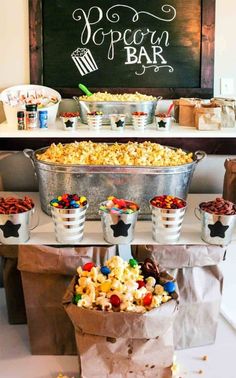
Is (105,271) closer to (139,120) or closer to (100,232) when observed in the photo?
(100,232)

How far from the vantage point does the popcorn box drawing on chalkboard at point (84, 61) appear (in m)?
2.75

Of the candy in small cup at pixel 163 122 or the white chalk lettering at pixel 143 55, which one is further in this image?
the white chalk lettering at pixel 143 55

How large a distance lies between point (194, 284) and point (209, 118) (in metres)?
0.86

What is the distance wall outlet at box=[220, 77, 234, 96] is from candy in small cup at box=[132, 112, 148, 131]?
529mm

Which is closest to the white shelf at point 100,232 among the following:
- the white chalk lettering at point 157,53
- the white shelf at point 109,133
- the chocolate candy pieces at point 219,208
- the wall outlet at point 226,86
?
the chocolate candy pieces at point 219,208

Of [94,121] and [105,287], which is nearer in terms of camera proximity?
[105,287]

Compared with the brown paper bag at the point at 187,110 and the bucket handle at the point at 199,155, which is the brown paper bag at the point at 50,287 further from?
the brown paper bag at the point at 187,110

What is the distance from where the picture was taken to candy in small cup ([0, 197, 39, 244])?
212cm

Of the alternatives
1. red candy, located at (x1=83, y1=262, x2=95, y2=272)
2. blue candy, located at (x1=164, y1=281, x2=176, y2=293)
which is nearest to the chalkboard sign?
red candy, located at (x1=83, y1=262, x2=95, y2=272)

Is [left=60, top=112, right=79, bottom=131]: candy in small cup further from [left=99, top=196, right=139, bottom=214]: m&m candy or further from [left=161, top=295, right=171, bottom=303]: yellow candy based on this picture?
[left=161, top=295, right=171, bottom=303]: yellow candy

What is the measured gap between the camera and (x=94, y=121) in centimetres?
252

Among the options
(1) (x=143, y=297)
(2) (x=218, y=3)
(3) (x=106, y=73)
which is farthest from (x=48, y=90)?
(1) (x=143, y=297)

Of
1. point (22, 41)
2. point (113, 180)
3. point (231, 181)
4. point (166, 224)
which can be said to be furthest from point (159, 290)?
point (22, 41)

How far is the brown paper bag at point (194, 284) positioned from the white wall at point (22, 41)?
1.18 metres
